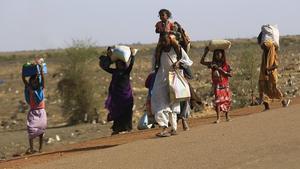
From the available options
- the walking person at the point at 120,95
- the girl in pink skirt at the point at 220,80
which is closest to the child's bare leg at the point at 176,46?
the girl in pink skirt at the point at 220,80

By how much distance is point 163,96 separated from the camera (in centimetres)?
1091

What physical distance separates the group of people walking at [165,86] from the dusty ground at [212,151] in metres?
0.55

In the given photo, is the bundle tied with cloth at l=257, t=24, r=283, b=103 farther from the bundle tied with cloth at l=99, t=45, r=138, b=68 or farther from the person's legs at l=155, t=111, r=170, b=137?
the person's legs at l=155, t=111, r=170, b=137

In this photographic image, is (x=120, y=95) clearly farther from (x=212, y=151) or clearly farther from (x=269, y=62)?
(x=212, y=151)

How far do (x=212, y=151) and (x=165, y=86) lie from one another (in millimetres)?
2119

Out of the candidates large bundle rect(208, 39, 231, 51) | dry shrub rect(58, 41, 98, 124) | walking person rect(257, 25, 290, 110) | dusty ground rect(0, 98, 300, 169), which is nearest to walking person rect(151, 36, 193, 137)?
dusty ground rect(0, 98, 300, 169)

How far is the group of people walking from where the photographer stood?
10.9 metres

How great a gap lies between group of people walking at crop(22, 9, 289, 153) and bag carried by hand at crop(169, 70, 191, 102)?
67mm

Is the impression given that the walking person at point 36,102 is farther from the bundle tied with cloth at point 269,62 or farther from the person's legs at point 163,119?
the bundle tied with cloth at point 269,62

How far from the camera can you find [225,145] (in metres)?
9.46

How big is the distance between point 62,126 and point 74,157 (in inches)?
623

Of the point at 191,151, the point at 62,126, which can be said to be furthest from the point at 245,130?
the point at 62,126

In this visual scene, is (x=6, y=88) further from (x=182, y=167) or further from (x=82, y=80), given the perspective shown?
(x=182, y=167)

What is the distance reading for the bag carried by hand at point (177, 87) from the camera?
1085 cm
